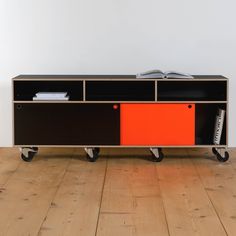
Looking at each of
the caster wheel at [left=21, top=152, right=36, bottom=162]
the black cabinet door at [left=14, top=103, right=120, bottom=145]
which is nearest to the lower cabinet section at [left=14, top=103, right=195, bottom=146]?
the black cabinet door at [left=14, top=103, right=120, bottom=145]

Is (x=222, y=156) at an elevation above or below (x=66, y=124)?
below

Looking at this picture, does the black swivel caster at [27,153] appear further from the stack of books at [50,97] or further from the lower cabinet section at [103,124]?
the stack of books at [50,97]

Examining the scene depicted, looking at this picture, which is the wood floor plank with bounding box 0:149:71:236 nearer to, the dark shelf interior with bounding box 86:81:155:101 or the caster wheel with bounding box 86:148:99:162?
the caster wheel with bounding box 86:148:99:162

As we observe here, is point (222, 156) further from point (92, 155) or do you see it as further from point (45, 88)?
point (45, 88)

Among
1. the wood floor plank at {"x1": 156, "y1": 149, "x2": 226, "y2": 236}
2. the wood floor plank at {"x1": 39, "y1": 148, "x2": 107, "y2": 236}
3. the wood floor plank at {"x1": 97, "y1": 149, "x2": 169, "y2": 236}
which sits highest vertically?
the wood floor plank at {"x1": 156, "y1": 149, "x2": 226, "y2": 236}

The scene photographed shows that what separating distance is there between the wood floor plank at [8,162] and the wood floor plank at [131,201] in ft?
2.27

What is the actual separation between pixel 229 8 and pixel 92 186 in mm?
1965

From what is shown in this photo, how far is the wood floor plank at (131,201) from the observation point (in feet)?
9.91

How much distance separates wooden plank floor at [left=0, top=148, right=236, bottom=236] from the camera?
305 centimetres

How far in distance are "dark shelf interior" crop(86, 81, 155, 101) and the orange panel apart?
0.10m

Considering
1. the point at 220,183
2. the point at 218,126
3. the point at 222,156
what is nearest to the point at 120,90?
the point at 218,126

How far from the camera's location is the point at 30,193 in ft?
12.0

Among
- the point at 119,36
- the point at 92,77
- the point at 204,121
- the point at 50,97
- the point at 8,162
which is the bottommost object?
the point at 8,162

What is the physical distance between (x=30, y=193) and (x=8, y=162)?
89 centimetres
